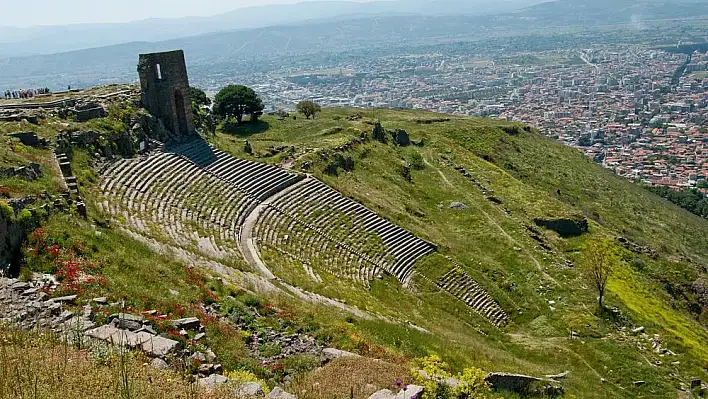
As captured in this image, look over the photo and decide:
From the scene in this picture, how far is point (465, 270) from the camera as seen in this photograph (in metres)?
30.1

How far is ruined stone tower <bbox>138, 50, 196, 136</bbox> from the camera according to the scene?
1326 inches

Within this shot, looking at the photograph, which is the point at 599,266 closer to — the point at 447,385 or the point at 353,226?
the point at 353,226

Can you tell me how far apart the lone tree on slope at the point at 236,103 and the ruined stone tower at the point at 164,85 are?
42.6ft

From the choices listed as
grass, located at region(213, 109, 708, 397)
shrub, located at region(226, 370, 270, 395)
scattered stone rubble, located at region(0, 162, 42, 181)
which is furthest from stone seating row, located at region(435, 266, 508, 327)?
scattered stone rubble, located at region(0, 162, 42, 181)

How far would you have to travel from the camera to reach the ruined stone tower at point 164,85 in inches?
1326

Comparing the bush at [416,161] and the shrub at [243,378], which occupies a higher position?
the shrub at [243,378]

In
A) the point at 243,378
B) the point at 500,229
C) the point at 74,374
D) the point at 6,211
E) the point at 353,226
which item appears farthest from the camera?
the point at 500,229

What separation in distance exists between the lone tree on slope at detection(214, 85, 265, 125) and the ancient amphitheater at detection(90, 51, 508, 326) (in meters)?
12.9

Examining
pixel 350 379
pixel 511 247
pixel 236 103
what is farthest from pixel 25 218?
pixel 236 103

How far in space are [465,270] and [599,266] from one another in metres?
7.07

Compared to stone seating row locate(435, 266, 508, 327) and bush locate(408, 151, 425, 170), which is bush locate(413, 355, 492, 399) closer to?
stone seating row locate(435, 266, 508, 327)

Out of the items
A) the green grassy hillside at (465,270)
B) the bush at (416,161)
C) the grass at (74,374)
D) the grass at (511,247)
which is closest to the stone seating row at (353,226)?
the grass at (511,247)

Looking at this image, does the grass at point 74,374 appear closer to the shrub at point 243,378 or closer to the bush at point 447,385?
the shrub at point 243,378

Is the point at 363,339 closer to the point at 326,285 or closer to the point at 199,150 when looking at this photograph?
the point at 326,285
